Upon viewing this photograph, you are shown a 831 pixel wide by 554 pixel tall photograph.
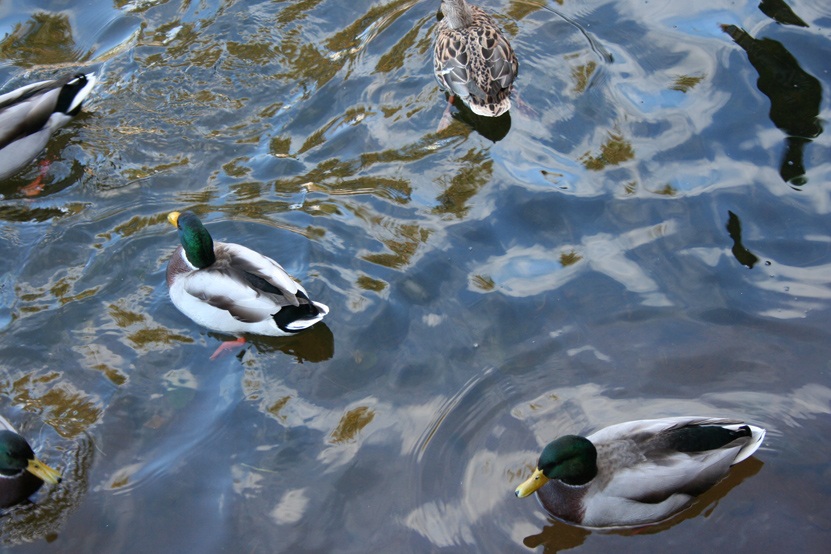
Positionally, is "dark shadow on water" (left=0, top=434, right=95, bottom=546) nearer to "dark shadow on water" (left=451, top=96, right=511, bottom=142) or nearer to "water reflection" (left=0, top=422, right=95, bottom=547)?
"water reflection" (left=0, top=422, right=95, bottom=547)

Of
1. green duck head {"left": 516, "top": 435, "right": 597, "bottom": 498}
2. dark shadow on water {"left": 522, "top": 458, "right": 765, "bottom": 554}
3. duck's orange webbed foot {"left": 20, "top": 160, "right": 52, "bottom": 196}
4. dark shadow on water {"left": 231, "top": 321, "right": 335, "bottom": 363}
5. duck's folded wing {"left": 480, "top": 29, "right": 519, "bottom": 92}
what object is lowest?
dark shadow on water {"left": 522, "top": 458, "right": 765, "bottom": 554}

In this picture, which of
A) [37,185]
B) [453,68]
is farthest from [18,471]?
[453,68]

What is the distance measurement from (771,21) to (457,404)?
201 inches

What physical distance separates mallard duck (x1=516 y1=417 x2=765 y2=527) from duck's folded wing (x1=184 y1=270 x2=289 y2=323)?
205 cm

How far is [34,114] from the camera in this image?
6059 millimetres

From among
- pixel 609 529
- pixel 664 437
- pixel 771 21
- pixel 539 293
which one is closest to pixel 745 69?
pixel 771 21

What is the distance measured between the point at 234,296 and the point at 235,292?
0.09ft

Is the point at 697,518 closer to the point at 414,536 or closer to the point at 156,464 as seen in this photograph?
the point at 414,536

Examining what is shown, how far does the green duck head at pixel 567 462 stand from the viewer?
3564mm

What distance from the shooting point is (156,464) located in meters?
4.10

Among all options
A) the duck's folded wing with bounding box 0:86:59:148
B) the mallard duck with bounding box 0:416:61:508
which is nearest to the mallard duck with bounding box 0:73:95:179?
the duck's folded wing with bounding box 0:86:59:148

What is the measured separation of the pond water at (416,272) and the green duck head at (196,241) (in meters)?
0.51

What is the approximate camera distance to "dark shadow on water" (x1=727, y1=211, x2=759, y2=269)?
479cm

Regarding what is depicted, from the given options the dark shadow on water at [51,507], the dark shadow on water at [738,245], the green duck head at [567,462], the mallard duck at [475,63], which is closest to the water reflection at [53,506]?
the dark shadow on water at [51,507]
